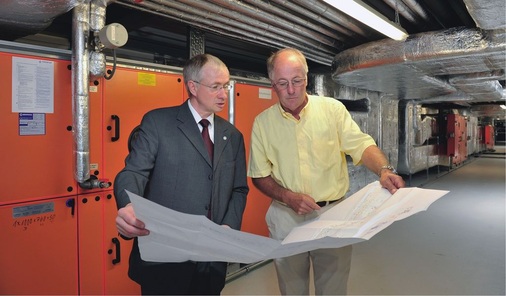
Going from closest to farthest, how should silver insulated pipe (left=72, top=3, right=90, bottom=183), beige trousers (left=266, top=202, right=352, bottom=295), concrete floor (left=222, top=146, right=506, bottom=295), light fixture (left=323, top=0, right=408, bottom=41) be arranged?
beige trousers (left=266, top=202, right=352, bottom=295)
silver insulated pipe (left=72, top=3, right=90, bottom=183)
light fixture (left=323, top=0, right=408, bottom=41)
concrete floor (left=222, top=146, right=506, bottom=295)

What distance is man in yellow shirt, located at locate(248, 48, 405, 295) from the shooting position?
58.1 inches

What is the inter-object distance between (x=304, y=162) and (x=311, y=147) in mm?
72

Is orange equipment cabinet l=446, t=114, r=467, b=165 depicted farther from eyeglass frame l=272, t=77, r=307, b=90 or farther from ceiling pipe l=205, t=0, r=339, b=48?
eyeglass frame l=272, t=77, r=307, b=90

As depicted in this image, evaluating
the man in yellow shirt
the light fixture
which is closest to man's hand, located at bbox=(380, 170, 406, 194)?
the man in yellow shirt

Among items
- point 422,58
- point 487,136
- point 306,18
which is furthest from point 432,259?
point 487,136

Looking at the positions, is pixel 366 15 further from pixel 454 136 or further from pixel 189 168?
pixel 454 136

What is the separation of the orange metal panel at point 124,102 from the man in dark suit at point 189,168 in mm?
987

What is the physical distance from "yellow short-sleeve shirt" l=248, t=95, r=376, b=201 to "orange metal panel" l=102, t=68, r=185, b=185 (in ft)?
3.61

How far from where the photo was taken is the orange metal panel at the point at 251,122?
3.06m

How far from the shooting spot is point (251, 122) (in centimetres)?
321

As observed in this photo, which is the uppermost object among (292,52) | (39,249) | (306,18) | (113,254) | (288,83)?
(306,18)

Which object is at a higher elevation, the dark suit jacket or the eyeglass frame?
the eyeglass frame

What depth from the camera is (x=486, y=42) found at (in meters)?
2.89

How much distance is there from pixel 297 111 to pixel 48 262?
165 cm
